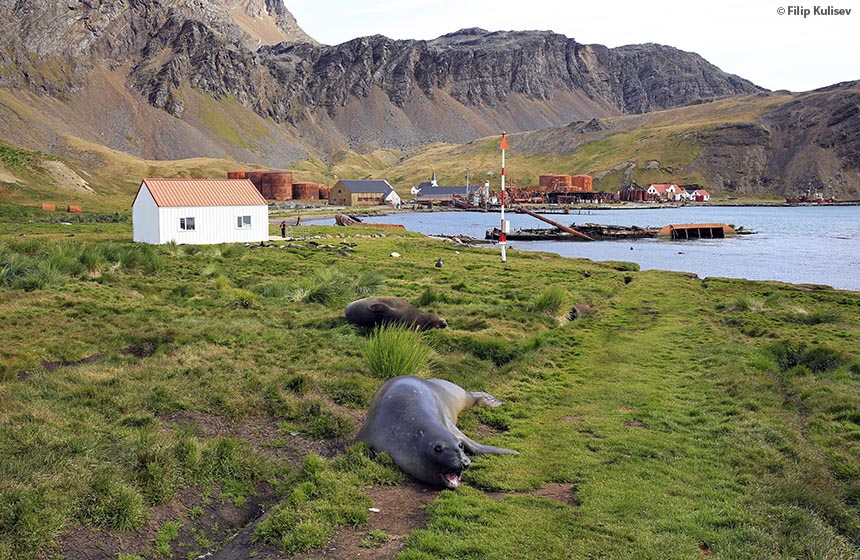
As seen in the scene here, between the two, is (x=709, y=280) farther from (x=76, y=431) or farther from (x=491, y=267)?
(x=76, y=431)

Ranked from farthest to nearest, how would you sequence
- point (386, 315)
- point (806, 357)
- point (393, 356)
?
point (386, 315)
point (806, 357)
point (393, 356)

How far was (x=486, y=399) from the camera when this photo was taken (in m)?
12.6

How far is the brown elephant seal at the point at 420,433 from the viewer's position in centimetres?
895

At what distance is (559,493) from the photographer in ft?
28.4

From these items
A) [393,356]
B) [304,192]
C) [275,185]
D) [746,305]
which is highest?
[275,185]

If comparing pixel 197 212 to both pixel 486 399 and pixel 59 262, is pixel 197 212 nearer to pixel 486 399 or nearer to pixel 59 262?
pixel 59 262

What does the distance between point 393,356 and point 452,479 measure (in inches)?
179

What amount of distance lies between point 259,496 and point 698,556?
5.31 m

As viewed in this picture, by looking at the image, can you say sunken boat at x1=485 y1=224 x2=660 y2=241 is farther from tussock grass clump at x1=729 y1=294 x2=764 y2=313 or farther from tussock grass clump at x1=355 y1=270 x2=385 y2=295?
tussock grass clump at x1=355 y1=270 x2=385 y2=295

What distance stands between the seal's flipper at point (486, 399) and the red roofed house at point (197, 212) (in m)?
34.8

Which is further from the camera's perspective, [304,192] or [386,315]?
[304,192]

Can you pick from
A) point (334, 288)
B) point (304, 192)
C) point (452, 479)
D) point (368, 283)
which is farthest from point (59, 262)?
point (304, 192)

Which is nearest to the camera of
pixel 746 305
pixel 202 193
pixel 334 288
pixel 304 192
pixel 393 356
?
pixel 393 356

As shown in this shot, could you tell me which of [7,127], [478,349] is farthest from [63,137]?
[478,349]
